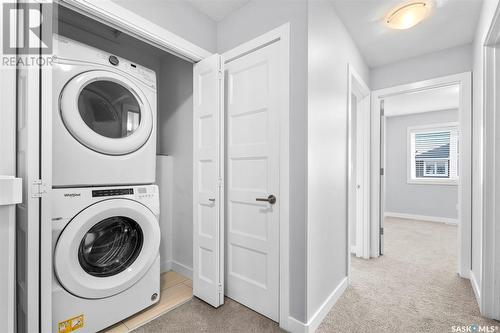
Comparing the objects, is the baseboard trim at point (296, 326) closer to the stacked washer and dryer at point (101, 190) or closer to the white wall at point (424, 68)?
the stacked washer and dryer at point (101, 190)

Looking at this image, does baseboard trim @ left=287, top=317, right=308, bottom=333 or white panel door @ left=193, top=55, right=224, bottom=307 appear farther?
white panel door @ left=193, top=55, right=224, bottom=307

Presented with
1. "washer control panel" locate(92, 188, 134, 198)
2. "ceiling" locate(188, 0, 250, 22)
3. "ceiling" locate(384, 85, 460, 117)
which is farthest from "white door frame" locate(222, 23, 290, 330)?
"ceiling" locate(384, 85, 460, 117)

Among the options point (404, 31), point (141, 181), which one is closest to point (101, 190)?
point (141, 181)

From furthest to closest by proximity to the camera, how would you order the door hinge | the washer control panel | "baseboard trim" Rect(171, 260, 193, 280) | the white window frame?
1. the white window frame
2. "baseboard trim" Rect(171, 260, 193, 280)
3. the washer control panel
4. the door hinge

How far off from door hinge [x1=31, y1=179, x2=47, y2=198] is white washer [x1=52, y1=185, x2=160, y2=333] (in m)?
0.21

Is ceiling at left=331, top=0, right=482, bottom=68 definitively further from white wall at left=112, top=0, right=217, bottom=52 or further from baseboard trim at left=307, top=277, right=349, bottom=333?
baseboard trim at left=307, top=277, right=349, bottom=333

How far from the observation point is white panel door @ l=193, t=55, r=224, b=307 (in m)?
1.77

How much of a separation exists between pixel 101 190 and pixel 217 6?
64.2 inches

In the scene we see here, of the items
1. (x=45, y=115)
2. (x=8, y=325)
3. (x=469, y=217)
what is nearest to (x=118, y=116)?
(x=45, y=115)

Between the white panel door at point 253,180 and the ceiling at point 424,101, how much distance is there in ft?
9.60

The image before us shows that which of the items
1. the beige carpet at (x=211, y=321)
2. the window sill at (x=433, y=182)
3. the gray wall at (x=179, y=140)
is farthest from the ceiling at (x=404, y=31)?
the window sill at (x=433, y=182)

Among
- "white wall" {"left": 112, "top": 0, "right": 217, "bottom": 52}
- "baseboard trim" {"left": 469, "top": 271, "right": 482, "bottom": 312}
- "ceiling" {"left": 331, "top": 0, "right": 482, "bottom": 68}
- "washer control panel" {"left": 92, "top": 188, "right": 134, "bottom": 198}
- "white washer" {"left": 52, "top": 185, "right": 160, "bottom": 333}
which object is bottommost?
"baseboard trim" {"left": 469, "top": 271, "right": 482, "bottom": 312}

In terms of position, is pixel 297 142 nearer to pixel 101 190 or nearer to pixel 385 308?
pixel 101 190

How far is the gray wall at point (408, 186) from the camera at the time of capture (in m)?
Answer: 4.86
